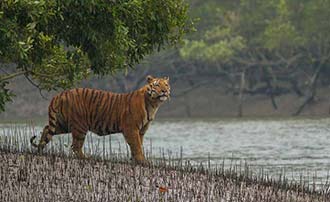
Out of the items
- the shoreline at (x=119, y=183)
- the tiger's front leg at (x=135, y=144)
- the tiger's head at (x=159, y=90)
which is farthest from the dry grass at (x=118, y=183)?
the tiger's head at (x=159, y=90)

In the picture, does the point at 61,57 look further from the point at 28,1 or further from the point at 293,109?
the point at 293,109

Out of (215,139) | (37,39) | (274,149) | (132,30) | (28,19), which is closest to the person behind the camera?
(28,19)

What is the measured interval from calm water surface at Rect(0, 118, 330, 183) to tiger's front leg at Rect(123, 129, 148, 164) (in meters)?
2.77

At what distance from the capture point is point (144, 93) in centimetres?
2077

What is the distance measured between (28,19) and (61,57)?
4.66m

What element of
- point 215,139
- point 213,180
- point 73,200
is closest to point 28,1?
point 73,200

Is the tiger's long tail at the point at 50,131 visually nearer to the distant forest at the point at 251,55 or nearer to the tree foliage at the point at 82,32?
the tree foliage at the point at 82,32

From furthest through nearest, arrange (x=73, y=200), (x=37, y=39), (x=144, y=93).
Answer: (x=144, y=93), (x=37, y=39), (x=73, y=200)

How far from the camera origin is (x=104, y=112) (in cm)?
2091

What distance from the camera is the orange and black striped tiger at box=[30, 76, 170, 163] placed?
2053 cm

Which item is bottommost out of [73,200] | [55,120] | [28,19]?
[73,200]

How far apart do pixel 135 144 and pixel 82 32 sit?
3416 millimetres

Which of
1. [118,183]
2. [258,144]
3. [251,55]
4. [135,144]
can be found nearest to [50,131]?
[135,144]

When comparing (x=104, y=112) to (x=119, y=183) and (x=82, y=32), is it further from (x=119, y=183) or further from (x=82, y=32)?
(x=119, y=183)
